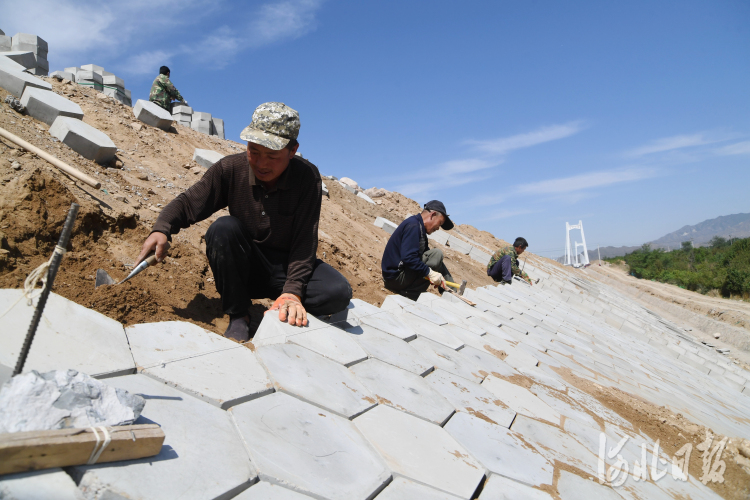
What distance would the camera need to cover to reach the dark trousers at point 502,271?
7555 mm

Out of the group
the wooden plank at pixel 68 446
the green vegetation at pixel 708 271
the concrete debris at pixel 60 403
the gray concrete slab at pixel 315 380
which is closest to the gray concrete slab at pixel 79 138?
the gray concrete slab at pixel 315 380

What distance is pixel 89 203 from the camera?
271 centimetres

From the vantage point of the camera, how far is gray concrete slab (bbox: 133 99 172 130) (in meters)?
6.27

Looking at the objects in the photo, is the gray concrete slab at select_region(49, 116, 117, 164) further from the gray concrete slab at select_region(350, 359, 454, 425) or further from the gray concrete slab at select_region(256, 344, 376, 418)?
the gray concrete slab at select_region(350, 359, 454, 425)

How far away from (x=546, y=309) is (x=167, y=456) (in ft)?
20.9

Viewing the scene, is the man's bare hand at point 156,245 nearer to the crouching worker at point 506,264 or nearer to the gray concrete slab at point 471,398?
the gray concrete slab at point 471,398

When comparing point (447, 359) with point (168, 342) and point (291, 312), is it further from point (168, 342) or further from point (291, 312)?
point (168, 342)

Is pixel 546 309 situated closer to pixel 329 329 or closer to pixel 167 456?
pixel 329 329

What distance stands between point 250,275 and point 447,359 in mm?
1327

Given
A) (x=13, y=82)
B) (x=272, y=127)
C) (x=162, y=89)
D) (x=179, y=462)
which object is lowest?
(x=179, y=462)

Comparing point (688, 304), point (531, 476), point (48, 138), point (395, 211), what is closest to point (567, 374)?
point (531, 476)

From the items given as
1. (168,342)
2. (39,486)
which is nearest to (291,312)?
(168,342)

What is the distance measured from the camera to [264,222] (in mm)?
2502

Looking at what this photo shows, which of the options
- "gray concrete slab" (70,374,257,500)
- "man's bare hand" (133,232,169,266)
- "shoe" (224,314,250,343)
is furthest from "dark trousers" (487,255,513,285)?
"gray concrete slab" (70,374,257,500)
